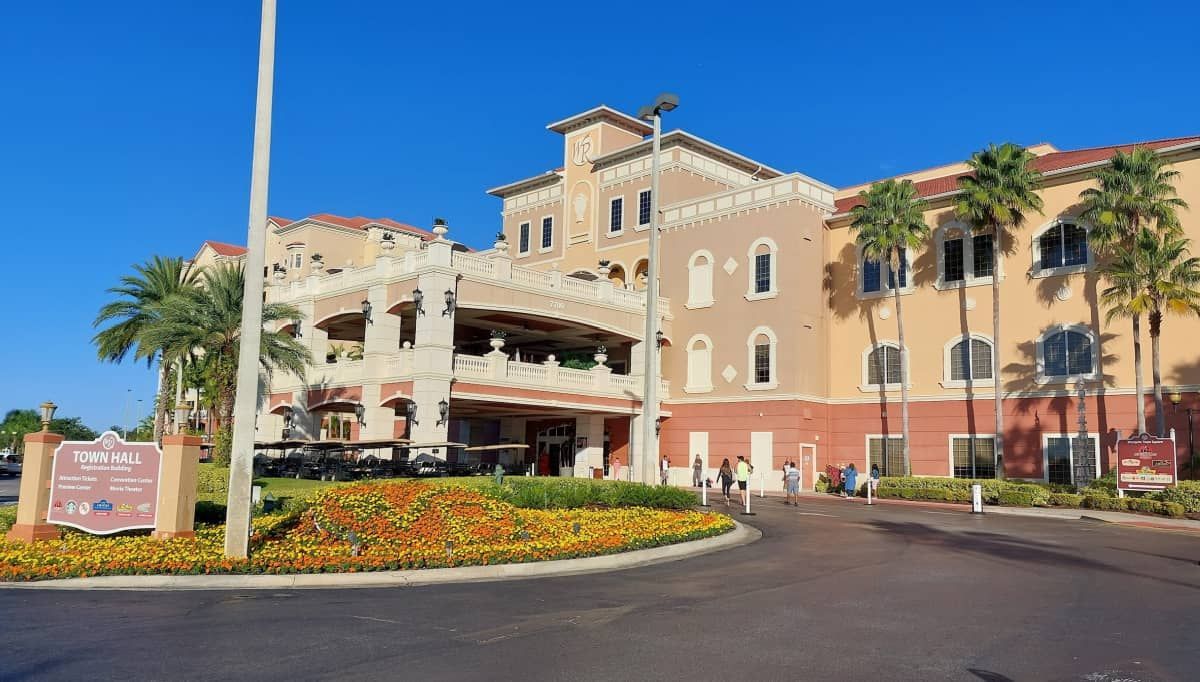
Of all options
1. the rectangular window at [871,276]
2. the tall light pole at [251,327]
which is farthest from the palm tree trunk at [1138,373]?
the tall light pole at [251,327]

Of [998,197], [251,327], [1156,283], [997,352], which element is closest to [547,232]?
[998,197]

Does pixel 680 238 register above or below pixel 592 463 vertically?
above

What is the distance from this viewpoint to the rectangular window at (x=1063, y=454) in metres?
34.9

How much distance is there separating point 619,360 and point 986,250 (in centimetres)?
1819

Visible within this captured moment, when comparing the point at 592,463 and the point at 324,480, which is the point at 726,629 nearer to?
the point at 324,480

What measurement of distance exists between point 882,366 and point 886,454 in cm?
374

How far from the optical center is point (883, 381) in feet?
135

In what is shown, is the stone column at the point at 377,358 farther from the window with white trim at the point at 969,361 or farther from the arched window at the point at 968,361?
the window with white trim at the point at 969,361

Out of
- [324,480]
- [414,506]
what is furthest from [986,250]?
[414,506]

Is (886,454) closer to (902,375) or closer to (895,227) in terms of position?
(902,375)

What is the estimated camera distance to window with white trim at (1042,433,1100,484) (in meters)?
34.8

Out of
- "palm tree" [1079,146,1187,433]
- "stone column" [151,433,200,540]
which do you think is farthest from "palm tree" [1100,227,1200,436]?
"stone column" [151,433,200,540]

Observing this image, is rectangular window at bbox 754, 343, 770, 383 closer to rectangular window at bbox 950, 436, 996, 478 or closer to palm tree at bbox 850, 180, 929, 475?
palm tree at bbox 850, 180, 929, 475

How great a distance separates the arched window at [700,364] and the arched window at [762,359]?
7.58 feet
